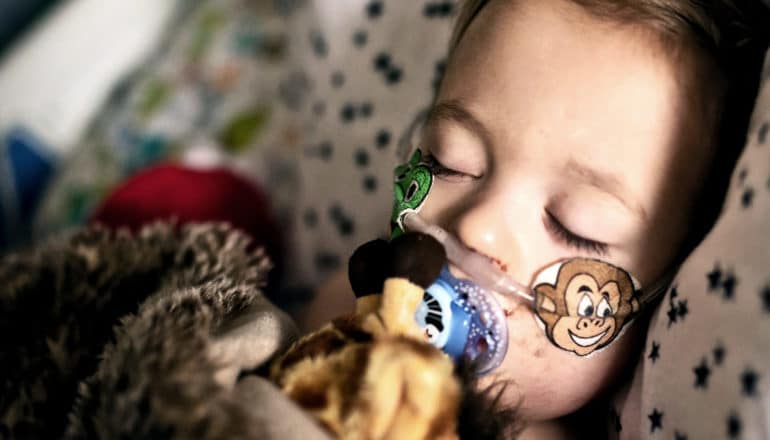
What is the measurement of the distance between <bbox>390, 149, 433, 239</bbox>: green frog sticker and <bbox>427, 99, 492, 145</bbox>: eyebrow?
→ 5cm

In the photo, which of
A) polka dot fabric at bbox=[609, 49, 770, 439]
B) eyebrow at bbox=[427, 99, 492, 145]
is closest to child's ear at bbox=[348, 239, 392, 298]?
eyebrow at bbox=[427, 99, 492, 145]

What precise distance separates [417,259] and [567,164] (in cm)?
19

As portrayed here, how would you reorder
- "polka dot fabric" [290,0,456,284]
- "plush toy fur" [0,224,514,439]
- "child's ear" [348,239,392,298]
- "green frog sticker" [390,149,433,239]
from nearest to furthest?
"plush toy fur" [0,224,514,439] < "child's ear" [348,239,392,298] < "green frog sticker" [390,149,433,239] < "polka dot fabric" [290,0,456,284]

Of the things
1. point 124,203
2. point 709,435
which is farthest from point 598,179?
point 124,203

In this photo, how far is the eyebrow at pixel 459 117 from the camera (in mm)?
768

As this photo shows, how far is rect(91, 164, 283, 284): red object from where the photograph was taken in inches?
50.1

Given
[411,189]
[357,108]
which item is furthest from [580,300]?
[357,108]

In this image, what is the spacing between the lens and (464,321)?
72 centimetres

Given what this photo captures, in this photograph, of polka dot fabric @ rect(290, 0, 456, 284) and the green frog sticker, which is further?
polka dot fabric @ rect(290, 0, 456, 284)

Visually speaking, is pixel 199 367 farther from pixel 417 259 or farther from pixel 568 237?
pixel 568 237

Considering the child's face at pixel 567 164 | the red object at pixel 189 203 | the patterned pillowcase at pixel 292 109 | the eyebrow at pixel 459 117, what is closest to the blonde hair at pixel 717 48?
the child's face at pixel 567 164

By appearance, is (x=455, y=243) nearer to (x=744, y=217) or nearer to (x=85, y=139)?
(x=744, y=217)

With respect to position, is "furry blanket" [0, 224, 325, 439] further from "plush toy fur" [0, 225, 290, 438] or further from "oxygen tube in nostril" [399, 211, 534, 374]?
"oxygen tube in nostril" [399, 211, 534, 374]

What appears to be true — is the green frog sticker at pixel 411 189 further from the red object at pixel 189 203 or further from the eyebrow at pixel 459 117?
the red object at pixel 189 203
